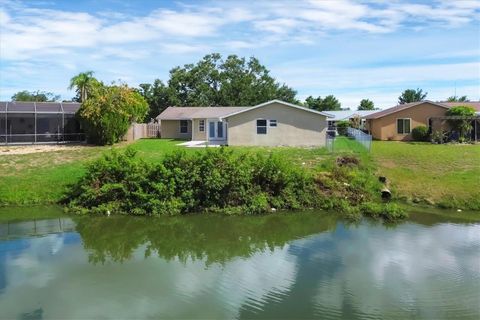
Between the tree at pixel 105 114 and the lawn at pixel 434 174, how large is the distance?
17.2m

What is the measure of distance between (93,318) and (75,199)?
1056cm

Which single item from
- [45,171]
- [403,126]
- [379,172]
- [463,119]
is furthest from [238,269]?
[403,126]

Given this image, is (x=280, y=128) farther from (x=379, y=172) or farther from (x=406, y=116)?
(x=406, y=116)

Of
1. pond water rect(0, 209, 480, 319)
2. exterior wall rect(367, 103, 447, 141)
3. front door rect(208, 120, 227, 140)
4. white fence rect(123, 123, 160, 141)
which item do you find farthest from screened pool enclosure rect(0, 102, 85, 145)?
exterior wall rect(367, 103, 447, 141)

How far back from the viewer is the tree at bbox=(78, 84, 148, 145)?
104 ft

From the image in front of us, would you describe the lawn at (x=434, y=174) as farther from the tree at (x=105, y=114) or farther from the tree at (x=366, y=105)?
the tree at (x=366, y=105)

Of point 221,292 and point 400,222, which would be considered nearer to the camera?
point 221,292

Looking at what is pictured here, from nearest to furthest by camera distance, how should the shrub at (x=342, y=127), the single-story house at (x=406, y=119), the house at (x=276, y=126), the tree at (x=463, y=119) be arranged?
1. the house at (x=276, y=126)
2. the tree at (x=463, y=119)
3. the single-story house at (x=406, y=119)
4. the shrub at (x=342, y=127)

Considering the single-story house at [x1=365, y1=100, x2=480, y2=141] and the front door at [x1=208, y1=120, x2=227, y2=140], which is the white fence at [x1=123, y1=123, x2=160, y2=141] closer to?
the front door at [x1=208, y1=120, x2=227, y2=140]

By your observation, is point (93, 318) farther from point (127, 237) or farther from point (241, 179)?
point (241, 179)

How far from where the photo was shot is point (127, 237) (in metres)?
14.6

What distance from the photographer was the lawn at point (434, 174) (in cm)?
1905

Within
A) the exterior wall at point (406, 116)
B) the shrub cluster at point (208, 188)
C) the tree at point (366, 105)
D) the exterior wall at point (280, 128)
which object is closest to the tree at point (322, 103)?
the tree at point (366, 105)

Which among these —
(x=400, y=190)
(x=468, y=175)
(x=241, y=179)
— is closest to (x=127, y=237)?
(x=241, y=179)
